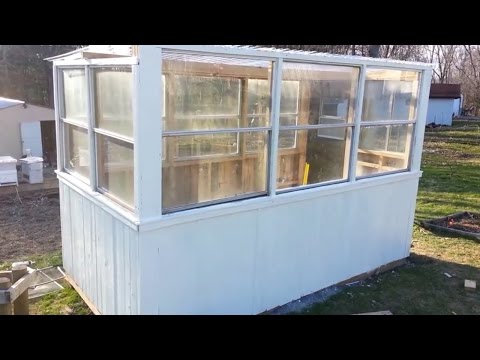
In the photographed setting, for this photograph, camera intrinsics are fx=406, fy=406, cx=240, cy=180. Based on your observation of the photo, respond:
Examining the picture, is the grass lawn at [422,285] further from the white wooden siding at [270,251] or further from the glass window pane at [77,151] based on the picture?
the glass window pane at [77,151]

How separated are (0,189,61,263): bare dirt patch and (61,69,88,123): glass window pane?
8.67ft

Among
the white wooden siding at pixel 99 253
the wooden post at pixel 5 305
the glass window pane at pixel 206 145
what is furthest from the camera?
the glass window pane at pixel 206 145

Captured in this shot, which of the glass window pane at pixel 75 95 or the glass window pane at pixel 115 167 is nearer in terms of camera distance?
the glass window pane at pixel 115 167

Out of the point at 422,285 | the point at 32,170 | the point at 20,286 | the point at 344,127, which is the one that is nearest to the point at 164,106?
the point at 20,286

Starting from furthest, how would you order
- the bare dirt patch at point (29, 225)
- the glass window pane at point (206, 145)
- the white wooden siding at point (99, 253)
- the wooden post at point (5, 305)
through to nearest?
the bare dirt patch at point (29, 225) < the glass window pane at point (206, 145) < the white wooden siding at point (99, 253) < the wooden post at point (5, 305)

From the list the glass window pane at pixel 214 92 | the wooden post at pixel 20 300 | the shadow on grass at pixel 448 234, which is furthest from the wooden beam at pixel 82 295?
the shadow on grass at pixel 448 234

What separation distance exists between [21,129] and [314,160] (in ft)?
34.4

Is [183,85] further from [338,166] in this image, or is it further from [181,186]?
[338,166]

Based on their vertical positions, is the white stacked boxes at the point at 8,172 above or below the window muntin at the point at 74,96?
below

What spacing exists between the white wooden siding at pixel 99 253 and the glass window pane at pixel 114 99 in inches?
33.3

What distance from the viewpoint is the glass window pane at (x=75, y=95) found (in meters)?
4.25

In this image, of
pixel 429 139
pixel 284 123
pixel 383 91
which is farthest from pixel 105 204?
pixel 429 139

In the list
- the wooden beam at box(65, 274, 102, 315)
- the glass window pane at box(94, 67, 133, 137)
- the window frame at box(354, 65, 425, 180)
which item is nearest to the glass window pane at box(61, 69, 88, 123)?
the glass window pane at box(94, 67, 133, 137)

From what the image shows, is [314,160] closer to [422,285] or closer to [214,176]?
[214,176]
